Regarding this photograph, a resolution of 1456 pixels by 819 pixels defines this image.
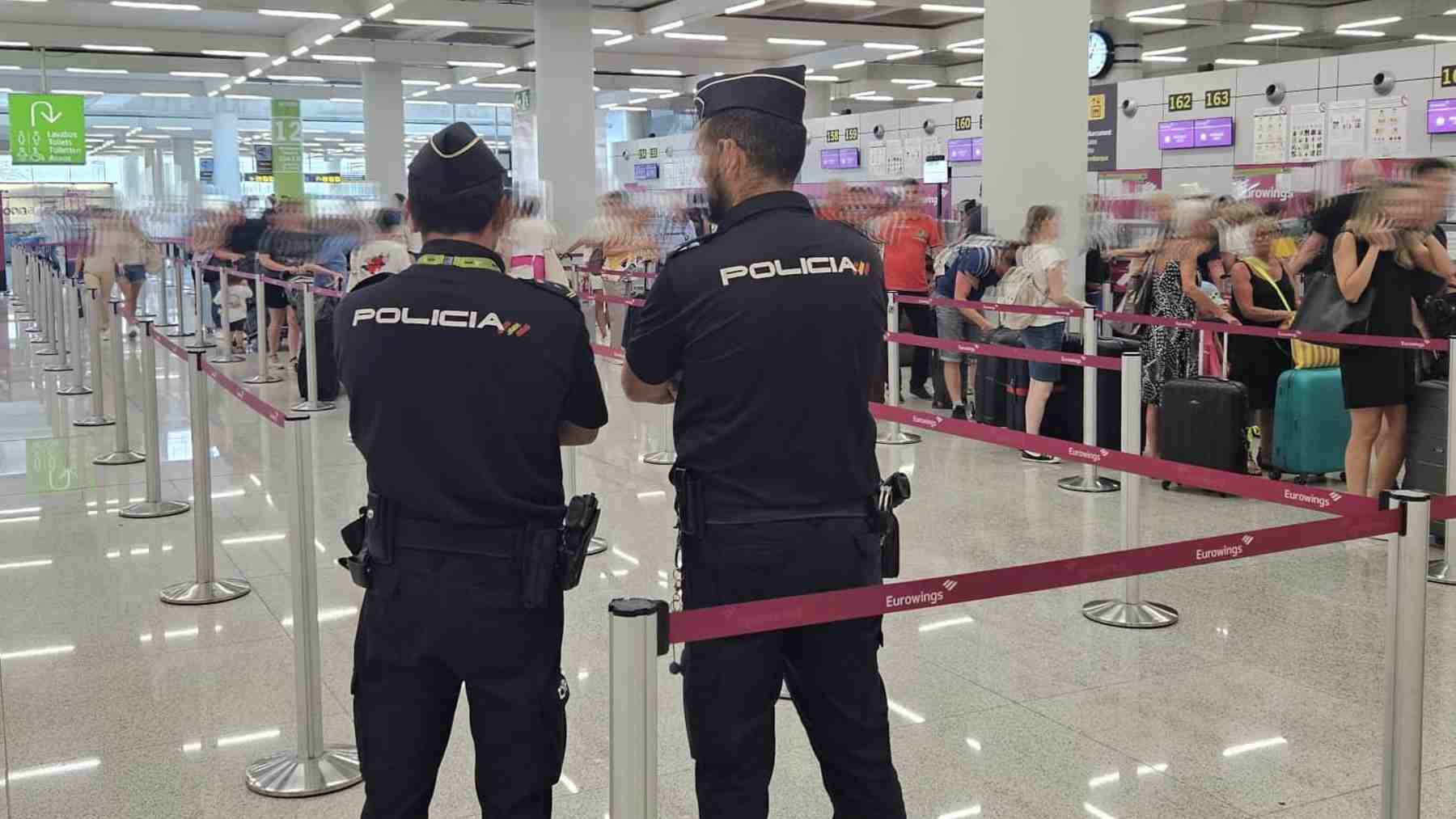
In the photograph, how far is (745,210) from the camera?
8.07 feet

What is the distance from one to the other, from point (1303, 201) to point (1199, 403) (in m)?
5.86

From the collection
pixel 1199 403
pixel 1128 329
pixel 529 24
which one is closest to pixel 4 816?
pixel 1199 403

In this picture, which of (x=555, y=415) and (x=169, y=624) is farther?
(x=169, y=624)

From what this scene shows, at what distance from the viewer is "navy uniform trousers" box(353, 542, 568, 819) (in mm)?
2291

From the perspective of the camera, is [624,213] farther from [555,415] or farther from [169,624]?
[555,415]

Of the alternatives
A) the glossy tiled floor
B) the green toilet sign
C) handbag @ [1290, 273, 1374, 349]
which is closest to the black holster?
the glossy tiled floor

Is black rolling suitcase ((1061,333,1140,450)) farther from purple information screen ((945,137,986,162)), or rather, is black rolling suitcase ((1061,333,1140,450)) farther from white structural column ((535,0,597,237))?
white structural column ((535,0,597,237))

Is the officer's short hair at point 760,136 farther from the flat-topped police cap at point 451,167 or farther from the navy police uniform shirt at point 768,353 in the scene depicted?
the flat-topped police cap at point 451,167

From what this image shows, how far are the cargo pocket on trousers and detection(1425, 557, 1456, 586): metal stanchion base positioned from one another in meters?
4.30

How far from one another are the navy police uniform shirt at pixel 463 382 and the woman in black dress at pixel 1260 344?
20.5 feet

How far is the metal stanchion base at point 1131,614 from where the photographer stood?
16.2 ft

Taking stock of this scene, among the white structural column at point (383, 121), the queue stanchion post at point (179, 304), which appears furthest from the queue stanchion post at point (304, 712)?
the white structural column at point (383, 121)

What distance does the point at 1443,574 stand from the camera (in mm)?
5488

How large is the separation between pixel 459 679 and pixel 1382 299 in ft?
16.7
